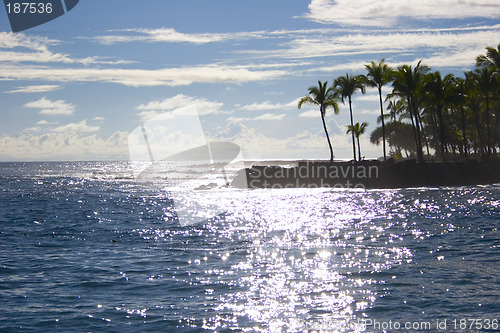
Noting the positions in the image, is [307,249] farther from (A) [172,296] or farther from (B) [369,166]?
(B) [369,166]

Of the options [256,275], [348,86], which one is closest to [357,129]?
[348,86]

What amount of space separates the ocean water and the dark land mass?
26.3 meters

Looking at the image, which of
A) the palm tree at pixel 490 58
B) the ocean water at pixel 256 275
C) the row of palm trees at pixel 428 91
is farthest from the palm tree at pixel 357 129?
the ocean water at pixel 256 275

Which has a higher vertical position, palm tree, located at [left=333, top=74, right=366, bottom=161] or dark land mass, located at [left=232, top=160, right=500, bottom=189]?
palm tree, located at [left=333, top=74, right=366, bottom=161]

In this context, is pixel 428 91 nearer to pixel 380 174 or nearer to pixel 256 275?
pixel 380 174

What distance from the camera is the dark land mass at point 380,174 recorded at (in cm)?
5909

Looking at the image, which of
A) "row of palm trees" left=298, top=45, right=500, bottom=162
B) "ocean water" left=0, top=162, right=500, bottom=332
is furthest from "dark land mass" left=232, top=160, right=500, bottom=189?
"ocean water" left=0, top=162, right=500, bottom=332

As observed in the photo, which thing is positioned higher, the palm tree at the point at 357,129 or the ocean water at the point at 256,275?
the palm tree at the point at 357,129

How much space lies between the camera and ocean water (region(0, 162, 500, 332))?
12188mm

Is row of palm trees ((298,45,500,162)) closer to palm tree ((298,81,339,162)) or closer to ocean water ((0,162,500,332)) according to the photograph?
palm tree ((298,81,339,162))

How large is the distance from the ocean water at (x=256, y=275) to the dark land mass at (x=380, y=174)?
26.3 metres

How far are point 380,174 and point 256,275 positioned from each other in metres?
47.6

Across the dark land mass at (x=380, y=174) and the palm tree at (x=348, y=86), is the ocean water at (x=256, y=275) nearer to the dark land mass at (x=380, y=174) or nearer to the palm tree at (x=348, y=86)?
the dark land mass at (x=380, y=174)

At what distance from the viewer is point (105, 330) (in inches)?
457
